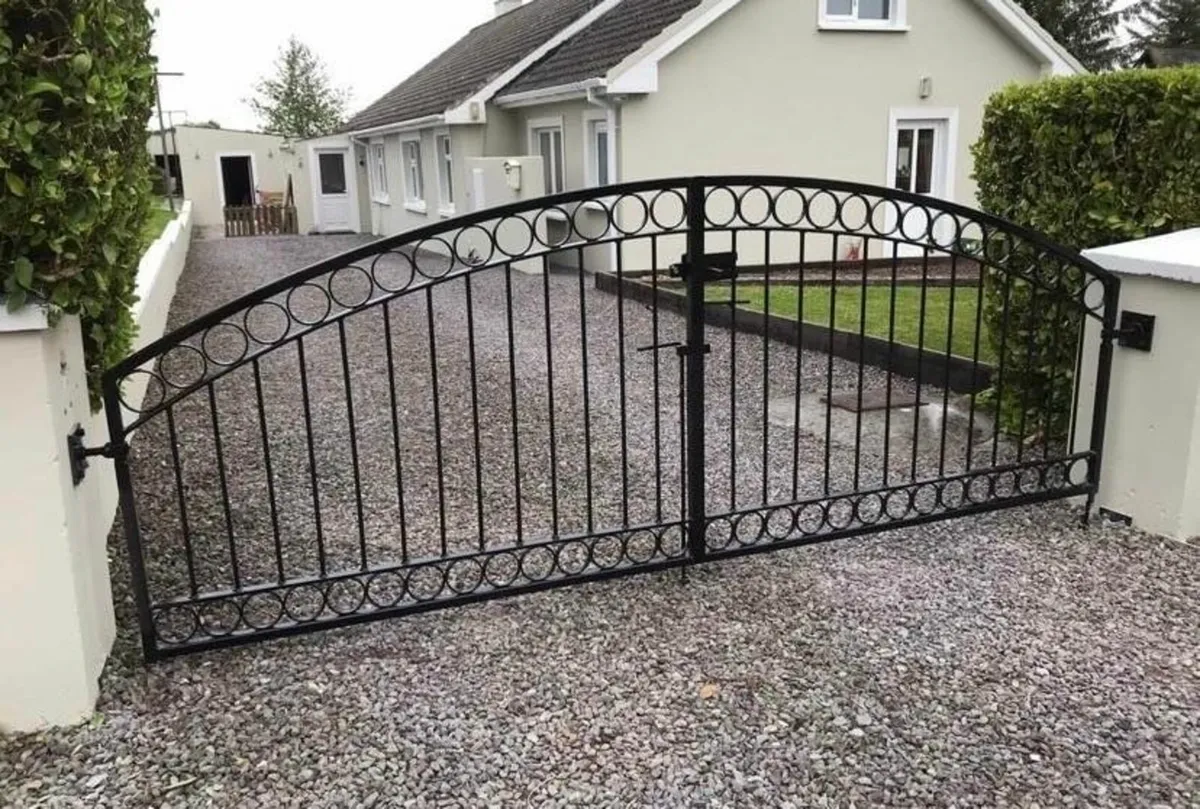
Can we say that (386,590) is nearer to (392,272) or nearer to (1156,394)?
(1156,394)

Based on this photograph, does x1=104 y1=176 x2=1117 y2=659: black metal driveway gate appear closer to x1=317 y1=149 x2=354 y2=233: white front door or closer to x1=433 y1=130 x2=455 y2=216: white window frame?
x1=433 y1=130 x2=455 y2=216: white window frame

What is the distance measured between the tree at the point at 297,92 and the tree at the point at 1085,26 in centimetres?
2873

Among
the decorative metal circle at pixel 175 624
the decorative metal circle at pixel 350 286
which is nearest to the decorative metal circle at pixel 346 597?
the decorative metal circle at pixel 175 624

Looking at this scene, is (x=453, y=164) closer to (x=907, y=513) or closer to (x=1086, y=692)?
(x=907, y=513)

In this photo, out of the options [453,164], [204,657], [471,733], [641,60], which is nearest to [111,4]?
[204,657]

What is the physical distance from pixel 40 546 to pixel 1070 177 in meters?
5.05

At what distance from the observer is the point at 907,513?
4.40 meters

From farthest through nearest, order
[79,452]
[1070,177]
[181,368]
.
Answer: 1. [181,368]
2. [1070,177]
3. [79,452]

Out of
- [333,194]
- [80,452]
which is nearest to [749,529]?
[80,452]

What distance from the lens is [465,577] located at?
4.09m

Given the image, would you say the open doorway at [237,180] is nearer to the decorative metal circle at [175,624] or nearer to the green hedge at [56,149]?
the decorative metal circle at [175,624]

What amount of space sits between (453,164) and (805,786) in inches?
630

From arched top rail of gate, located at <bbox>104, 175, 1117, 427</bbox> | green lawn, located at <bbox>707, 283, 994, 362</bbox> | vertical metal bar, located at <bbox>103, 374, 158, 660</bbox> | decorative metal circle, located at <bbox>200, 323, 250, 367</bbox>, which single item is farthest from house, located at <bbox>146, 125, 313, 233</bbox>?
vertical metal bar, located at <bbox>103, 374, 158, 660</bbox>

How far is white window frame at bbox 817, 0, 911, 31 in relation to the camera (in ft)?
45.3
